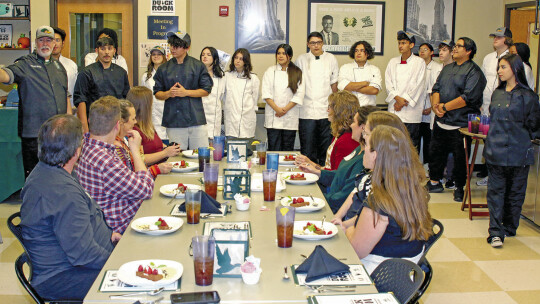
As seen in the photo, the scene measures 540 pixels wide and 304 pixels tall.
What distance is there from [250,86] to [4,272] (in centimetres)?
341

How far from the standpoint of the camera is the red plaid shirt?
9.04 feet

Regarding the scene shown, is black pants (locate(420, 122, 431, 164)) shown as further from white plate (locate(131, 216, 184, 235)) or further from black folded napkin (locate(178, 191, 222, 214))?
white plate (locate(131, 216, 184, 235))

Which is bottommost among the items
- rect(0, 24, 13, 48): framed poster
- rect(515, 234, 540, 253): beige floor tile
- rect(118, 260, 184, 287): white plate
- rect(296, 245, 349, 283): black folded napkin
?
rect(515, 234, 540, 253): beige floor tile

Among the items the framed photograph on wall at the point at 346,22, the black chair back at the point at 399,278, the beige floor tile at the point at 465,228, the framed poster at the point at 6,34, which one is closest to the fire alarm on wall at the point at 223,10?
the framed photograph on wall at the point at 346,22

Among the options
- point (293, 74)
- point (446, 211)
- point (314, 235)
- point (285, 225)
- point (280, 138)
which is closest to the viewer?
point (285, 225)

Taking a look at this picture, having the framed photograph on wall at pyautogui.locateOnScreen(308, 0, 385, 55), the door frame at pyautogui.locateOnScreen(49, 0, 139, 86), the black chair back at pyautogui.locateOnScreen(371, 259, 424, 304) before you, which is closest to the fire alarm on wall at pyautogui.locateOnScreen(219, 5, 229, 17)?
the framed photograph on wall at pyautogui.locateOnScreen(308, 0, 385, 55)

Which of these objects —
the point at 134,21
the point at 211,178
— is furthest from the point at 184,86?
the point at 211,178

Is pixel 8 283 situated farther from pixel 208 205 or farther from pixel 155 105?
pixel 155 105

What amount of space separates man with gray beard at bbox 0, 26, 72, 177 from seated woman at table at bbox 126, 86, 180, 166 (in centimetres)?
127

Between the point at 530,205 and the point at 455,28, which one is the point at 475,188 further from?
the point at 455,28

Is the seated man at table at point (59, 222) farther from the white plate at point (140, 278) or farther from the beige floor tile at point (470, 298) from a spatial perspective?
the beige floor tile at point (470, 298)

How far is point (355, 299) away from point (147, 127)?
251 centimetres

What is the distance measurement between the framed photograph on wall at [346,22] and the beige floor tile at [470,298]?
181 inches

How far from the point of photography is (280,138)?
6.50 meters
